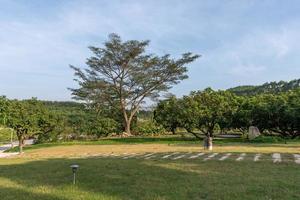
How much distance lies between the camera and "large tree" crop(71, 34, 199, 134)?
36.2m

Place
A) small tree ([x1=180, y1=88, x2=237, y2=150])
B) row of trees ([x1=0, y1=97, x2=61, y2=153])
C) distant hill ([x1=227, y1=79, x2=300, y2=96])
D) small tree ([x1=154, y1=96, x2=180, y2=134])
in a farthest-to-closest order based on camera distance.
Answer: distant hill ([x1=227, y1=79, x2=300, y2=96]), small tree ([x1=154, y1=96, x2=180, y2=134]), small tree ([x1=180, y1=88, x2=237, y2=150]), row of trees ([x1=0, y1=97, x2=61, y2=153])

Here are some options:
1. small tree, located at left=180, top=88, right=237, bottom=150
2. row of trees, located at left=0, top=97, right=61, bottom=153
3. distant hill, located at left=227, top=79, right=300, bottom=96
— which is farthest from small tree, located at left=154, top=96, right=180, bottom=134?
distant hill, located at left=227, top=79, right=300, bottom=96

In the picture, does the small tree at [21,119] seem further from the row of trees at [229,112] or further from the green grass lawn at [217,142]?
the row of trees at [229,112]

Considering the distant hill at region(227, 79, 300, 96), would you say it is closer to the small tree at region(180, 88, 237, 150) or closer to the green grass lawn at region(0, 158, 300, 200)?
the small tree at region(180, 88, 237, 150)

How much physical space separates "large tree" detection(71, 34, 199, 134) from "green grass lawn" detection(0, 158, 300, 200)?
2877 centimetres

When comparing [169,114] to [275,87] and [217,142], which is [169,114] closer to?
[217,142]

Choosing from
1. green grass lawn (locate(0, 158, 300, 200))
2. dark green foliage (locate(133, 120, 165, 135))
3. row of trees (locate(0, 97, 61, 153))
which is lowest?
green grass lawn (locate(0, 158, 300, 200))

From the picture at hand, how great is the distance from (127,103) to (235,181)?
1321 inches

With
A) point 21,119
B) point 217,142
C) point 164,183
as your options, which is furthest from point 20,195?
point 217,142

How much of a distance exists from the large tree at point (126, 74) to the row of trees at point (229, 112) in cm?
923

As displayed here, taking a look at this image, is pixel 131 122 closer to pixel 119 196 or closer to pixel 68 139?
pixel 68 139

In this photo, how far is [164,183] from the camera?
6090 mm

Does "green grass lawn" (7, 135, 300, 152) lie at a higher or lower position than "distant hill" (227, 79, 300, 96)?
lower

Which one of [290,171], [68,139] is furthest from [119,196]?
[68,139]
